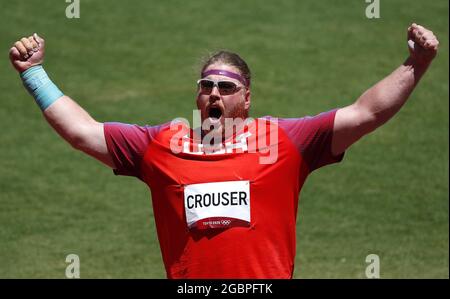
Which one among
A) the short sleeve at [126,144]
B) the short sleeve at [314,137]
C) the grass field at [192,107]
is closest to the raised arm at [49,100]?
the short sleeve at [126,144]

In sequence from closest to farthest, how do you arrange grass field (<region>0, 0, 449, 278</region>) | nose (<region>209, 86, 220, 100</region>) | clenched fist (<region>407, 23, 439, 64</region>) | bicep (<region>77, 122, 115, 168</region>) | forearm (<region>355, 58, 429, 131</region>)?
clenched fist (<region>407, 23, 439, 64</region>), forearm (<region>355, 58, 429, 131</region>), bicep (<region>77, 122, 115, 168</region>), nose (<region>209, 86, 220, 100</region>), grass field (<region>0, 0, 449, 278</region>)

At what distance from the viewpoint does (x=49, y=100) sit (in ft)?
17.7

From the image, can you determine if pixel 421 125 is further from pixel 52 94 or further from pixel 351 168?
pixel 52 94

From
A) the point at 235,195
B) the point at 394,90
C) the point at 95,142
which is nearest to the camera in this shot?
the point at 394,90

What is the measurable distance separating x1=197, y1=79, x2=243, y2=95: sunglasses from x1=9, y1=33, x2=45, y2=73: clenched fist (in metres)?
0.95

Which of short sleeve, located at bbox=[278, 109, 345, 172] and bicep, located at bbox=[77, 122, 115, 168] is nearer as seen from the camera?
short sleeve, located at bbox=[278, 109, 345, 172]

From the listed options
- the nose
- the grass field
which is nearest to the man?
the nose

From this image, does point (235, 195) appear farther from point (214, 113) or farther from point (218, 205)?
point (214, 113)

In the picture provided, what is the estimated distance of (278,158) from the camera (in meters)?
5.40

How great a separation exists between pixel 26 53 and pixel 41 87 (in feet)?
0.68

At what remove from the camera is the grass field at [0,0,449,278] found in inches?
421

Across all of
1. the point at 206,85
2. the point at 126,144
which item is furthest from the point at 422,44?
the point at 126,144

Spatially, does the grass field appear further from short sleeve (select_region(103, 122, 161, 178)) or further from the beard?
the beard
